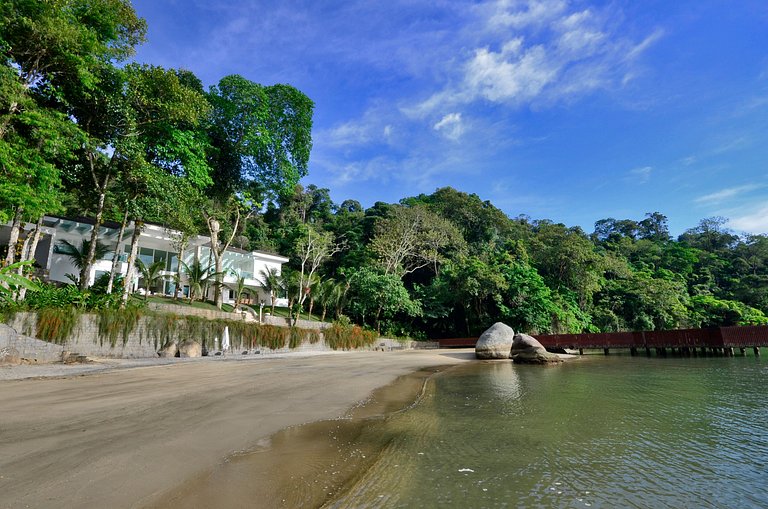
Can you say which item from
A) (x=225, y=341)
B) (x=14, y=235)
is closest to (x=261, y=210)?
(x=225, y=341)

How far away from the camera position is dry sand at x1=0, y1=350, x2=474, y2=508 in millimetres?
3152

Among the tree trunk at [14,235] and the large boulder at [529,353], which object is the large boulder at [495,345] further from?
the tree trunk at [14,235]

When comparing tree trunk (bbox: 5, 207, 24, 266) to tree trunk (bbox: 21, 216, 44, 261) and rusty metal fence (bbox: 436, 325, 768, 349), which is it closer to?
tree trunk (bbox: 21, 216, 44, 261)

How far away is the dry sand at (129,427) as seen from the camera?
3.15 m

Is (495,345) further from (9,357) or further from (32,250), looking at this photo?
(32,250)

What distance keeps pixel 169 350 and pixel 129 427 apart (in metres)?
14.4

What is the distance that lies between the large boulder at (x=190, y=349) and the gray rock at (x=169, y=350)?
244 millimetres

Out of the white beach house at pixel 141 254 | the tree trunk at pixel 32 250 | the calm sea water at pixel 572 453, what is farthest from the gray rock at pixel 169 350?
the calm sea water at pixel 572 453

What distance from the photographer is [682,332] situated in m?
27.4

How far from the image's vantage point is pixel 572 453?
4758 mm

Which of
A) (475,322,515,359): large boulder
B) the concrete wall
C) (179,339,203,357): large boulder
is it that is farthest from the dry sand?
(475,322,515,359): large boulder

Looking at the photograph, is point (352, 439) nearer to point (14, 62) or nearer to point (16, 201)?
point (16, 201)

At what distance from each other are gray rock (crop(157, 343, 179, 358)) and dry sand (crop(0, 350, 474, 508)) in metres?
7.62

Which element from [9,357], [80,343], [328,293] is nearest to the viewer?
[9,357]
